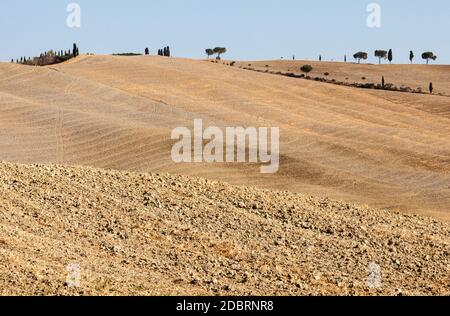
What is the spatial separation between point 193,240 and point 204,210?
2.15 m

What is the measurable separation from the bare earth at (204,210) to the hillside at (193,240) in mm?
39

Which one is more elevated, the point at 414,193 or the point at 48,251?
the point at 48,251

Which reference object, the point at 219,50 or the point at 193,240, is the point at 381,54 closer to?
the point at 219,50

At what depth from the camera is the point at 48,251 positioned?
44.9ft

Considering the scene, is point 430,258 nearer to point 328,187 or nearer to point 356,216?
point 356,216

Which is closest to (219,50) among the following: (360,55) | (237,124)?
(360,55)

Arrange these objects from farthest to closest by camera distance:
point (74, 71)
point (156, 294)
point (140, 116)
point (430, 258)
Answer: point (74, 71) < point (140, 116) < point (430, 258) < point (156, 294)

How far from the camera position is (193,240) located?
1550 cm

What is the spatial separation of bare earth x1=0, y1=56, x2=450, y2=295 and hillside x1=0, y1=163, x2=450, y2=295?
0.13 feet

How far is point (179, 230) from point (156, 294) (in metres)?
4.07

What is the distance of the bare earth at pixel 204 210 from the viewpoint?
13.5 meters

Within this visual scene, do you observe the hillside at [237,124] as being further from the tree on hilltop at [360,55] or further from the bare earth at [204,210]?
the tree on hilltop at [360,55]

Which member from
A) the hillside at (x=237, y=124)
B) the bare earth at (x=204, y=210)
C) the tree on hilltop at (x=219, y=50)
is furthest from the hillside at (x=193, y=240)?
the tree on hilltop at (x=219, y=50)
